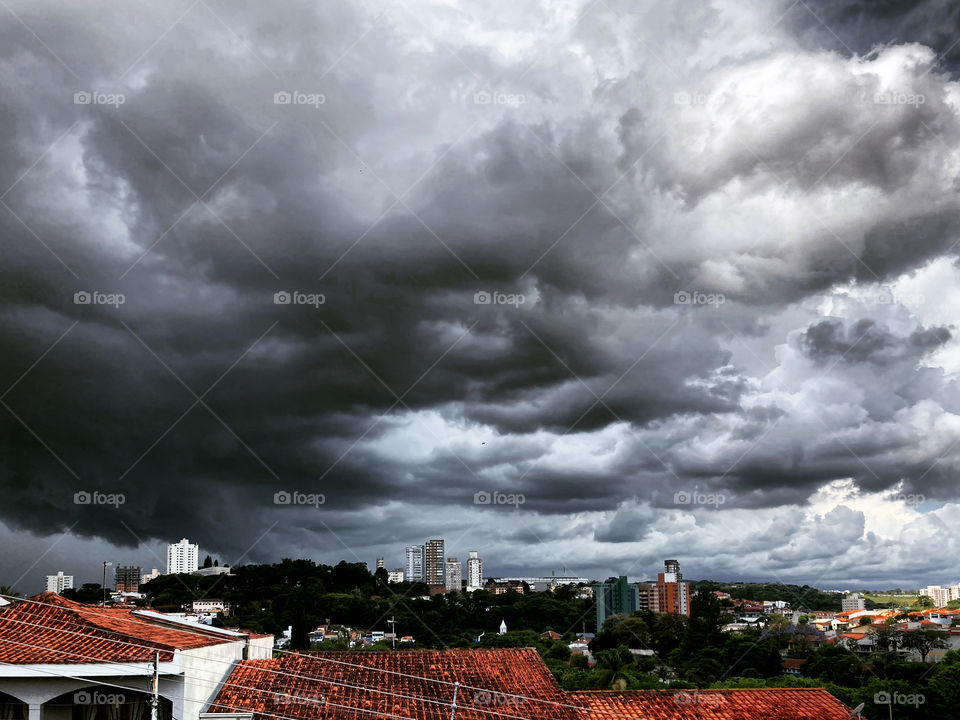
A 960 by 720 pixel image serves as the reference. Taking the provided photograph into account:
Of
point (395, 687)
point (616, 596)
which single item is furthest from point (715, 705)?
point (616, 596)

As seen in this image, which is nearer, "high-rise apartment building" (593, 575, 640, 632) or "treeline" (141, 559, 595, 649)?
"treeline" (141, 559, 595, 649)

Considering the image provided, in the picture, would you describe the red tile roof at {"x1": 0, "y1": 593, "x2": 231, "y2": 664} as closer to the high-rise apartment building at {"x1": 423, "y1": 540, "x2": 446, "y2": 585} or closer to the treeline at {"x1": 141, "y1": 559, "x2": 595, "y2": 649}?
the treeline at {"x1": 141, "y1": 559, "x2": 595, "y2": 649}

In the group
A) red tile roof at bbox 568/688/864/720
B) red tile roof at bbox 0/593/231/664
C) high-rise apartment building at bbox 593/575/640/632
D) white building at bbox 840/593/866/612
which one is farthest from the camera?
white building at bbox 840/593/866/612

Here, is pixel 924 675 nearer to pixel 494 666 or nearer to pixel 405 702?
pixel 494 666

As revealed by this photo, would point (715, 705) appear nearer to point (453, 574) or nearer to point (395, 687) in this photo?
point (395, 687)

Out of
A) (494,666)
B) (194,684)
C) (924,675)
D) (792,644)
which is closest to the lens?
(194,684)

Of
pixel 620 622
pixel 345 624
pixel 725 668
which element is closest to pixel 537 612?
pixel 620 622

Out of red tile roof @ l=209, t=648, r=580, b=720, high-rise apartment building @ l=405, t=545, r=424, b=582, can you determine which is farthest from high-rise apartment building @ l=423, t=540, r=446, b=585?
red tile roof @ l=209, t=648, r=580, b=720
